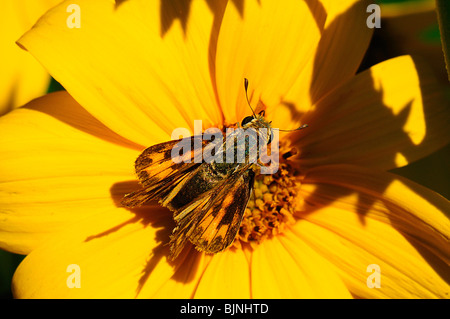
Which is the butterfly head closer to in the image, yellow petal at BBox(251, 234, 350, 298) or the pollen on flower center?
the pollen on flower center

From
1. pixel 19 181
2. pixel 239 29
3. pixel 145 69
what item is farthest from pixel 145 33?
pixel 19 181

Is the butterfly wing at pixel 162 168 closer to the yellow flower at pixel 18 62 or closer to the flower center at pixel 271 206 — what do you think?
the flower center at pixel 271 206

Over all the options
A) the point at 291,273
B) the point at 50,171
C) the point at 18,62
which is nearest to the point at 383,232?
the point at 291,273

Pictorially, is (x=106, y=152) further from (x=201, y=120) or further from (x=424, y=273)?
(x=424, y=273)

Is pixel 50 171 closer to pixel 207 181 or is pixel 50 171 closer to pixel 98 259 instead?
pixel 98 259

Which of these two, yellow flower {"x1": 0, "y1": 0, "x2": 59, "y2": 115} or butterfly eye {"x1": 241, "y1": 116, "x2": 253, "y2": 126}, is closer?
butterfly eye {"x1": 241, "y1": 116, "x2": 253, "y2": 126}

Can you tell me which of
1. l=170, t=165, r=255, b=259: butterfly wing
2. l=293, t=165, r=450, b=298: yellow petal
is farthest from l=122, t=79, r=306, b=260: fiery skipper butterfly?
l=293, t=165, r=450, b=298: yellow petal

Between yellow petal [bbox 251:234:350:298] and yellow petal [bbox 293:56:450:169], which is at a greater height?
yellow petal [bbox 293:56:450:169]
